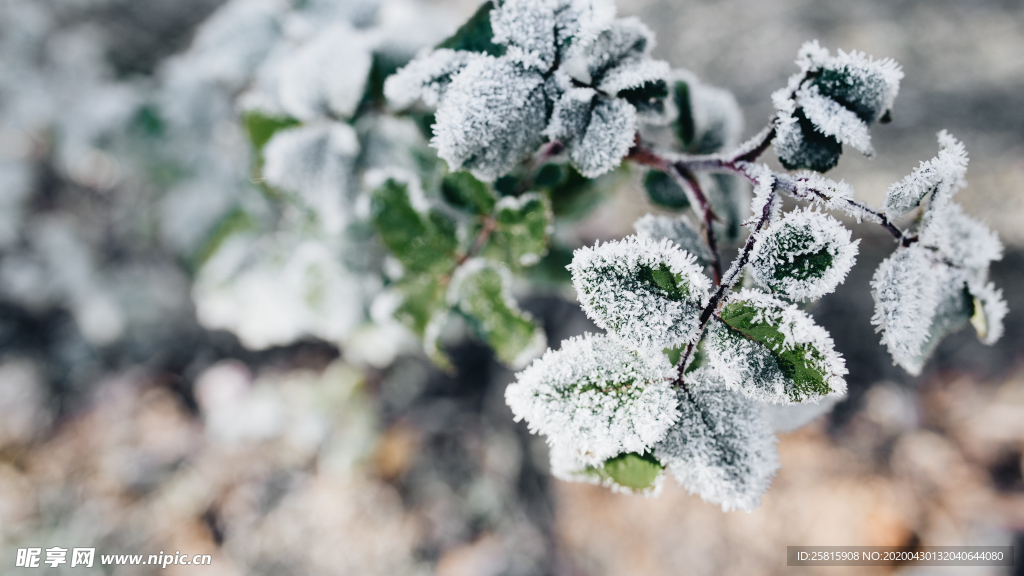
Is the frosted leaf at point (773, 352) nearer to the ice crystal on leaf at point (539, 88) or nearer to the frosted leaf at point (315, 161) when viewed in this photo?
the ice crystal on leaf at point (539, 88)

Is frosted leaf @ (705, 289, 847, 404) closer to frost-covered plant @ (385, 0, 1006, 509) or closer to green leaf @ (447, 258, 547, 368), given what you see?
frost-covered plant @ (385, 0, 1006, 509)

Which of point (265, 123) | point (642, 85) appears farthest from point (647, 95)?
point (265, 123)

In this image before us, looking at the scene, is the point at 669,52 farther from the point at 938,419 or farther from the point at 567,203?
the point at 938,419

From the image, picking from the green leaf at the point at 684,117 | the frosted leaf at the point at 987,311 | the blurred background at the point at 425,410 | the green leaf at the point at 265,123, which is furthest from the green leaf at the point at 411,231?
the blurred background at the point at 425,410

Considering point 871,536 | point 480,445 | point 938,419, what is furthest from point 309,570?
point 938,419

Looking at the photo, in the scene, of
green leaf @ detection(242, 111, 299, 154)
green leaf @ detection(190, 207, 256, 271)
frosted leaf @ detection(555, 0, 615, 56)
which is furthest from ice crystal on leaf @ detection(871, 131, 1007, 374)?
green leaf @ detection(190, 207, 256, 271)
